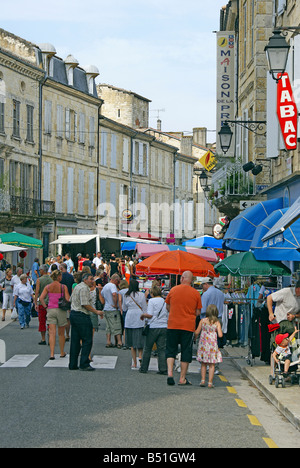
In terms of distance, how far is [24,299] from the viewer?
23.2 metres

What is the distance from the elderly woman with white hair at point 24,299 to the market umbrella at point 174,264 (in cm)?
430

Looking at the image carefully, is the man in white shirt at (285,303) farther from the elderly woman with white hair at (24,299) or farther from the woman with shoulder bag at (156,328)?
the elderly woman with white hair at (24,299)

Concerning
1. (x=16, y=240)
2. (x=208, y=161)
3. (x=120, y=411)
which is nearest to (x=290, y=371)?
(x=120, y=411)

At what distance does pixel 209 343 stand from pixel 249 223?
8.18 meters

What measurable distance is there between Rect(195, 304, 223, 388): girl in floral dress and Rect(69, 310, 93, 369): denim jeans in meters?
2.22

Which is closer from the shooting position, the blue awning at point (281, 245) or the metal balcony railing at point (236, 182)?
the blue awning at point (281, 245)

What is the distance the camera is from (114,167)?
60531 millimetres

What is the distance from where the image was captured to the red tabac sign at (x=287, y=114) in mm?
18625

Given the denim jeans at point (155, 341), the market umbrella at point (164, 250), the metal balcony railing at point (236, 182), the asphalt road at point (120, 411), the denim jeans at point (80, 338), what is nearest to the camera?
the asphalt road at point (120, 411)

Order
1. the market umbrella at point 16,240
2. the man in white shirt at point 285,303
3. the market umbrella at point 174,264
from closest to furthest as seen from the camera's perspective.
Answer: the man in white shirt at point 285,303 → the market umbrella at point 174,264 → the market umbrella at point 16,240

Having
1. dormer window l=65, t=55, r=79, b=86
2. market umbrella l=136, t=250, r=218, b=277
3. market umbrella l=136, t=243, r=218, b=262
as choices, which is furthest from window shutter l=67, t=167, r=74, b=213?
market umbrella l=136, t=250, r=218, b=277

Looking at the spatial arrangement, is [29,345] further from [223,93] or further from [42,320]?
[223,93]

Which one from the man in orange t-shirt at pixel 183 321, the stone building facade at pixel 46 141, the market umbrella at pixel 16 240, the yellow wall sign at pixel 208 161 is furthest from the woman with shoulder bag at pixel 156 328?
the stone building facade at pixel 46 141
